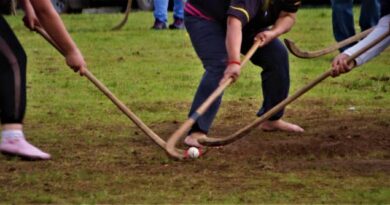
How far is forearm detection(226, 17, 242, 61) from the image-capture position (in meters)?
7.71

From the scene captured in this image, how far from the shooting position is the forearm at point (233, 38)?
7705mm

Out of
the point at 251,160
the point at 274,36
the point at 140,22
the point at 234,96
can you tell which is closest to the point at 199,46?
the point at 274,36

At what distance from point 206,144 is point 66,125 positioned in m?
1.75

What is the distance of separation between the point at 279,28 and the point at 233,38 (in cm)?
60

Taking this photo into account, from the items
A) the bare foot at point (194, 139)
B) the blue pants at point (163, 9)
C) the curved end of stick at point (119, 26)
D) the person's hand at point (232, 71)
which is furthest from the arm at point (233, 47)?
the curved end of stick at point (119, 26)

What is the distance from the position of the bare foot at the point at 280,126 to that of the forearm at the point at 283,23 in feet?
2.91

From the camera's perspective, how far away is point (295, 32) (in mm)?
16656

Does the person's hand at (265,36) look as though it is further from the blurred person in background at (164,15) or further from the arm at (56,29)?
the blurred person in background at (164,15)

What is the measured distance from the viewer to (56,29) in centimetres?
763

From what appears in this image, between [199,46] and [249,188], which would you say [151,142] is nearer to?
[199,46]

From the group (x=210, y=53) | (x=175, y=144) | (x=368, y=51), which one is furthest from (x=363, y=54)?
(x=175, y=144)

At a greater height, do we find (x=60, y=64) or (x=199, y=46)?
(x=199, y=46)

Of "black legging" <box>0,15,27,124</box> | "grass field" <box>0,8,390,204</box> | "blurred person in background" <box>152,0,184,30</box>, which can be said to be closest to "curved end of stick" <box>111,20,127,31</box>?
"blurred person in background" <box>152,0,184,30</box>

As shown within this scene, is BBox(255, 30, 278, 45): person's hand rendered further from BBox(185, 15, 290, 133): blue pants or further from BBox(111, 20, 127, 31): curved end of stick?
BBox(111, 20, 127, 31): curved end of stick
